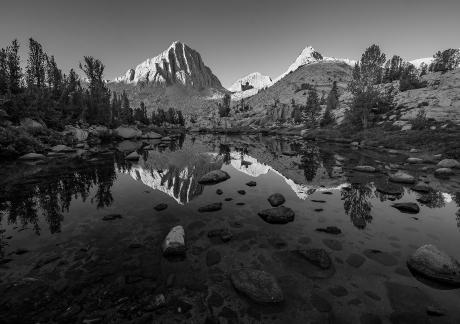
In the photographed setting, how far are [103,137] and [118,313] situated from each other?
58.4 meters

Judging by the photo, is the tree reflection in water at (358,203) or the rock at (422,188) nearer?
the tree reflection in water at (358,203)

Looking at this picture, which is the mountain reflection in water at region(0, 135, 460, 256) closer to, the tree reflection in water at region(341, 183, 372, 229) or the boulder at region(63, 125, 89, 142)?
the tree reflection in water at region(341, 183, 372, 229)

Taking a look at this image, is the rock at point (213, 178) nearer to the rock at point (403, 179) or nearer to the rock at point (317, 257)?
the rock at point (317, 257)

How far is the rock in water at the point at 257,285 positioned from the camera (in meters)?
5.36

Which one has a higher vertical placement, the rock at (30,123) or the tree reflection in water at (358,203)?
the rock at (30,123)

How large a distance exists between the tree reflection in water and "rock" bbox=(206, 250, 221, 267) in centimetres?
665

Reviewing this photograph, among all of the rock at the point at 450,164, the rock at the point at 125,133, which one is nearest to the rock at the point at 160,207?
the rock at the point at 450,164

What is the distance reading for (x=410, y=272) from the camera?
6395 mm

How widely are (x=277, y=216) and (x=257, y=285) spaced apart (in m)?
4.69

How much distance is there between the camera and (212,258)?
721 centimetres

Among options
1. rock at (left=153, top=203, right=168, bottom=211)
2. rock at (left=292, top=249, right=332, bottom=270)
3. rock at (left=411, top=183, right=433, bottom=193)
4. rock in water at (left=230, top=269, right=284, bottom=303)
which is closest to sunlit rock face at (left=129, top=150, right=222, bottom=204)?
rock at (left=153, top=203, right=168, bottom=211)

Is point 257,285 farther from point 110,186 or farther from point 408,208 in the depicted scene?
point 110,186

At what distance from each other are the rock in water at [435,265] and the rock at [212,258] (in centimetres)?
621

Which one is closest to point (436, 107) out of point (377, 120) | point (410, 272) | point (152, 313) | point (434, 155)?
point (377, 120)
